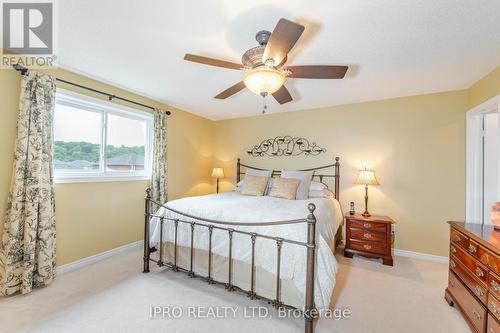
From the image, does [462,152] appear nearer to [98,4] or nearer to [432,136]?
[432,136]

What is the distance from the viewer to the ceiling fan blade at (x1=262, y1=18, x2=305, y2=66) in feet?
4.34

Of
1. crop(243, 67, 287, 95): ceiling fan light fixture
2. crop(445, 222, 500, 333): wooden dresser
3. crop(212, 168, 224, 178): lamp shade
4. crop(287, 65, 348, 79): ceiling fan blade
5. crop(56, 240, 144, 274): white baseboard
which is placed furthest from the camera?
crop(212, 168, 224, 178): lamp shade

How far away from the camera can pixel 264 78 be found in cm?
166

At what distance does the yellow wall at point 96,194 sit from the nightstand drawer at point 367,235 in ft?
9.83

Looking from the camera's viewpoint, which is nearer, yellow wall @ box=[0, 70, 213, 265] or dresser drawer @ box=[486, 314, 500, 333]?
dresser drawer @ box=[486, 314, 500, 333]

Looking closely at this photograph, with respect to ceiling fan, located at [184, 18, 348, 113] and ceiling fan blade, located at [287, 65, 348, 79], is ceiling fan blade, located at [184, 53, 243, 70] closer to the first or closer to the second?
ceiling fan, located at [184, 18, 348, 113]

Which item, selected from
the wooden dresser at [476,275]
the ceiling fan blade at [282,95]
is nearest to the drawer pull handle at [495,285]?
the wooden dresser at [476,275]

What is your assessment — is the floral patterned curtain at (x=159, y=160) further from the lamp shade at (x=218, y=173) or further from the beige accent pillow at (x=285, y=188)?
the beige accent pillow at (x=285, y=188)

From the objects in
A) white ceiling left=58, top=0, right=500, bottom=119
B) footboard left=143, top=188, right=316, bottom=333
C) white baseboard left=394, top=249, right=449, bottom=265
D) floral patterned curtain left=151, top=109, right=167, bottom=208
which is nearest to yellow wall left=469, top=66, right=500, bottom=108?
white ceiling left=58, top=0, right=500, bottom=119

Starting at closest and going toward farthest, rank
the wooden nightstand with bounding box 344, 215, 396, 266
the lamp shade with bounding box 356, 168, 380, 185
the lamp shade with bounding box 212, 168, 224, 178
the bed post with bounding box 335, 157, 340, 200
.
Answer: the wooden nightstand with bounding box 344, 215, 396, 266 → the lamp shade with bounding box 356, 168, 380, 185 → the bed post with bounding box 335, 157, 340, 200 → the lamp shade with bounding box 212, 168, 224, 178

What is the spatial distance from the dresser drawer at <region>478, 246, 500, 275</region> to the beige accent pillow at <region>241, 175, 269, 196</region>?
7.96 ft

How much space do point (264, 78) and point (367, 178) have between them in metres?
2.37

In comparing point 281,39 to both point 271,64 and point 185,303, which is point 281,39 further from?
point 185,303

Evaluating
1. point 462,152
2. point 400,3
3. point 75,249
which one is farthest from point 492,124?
point 75,249
